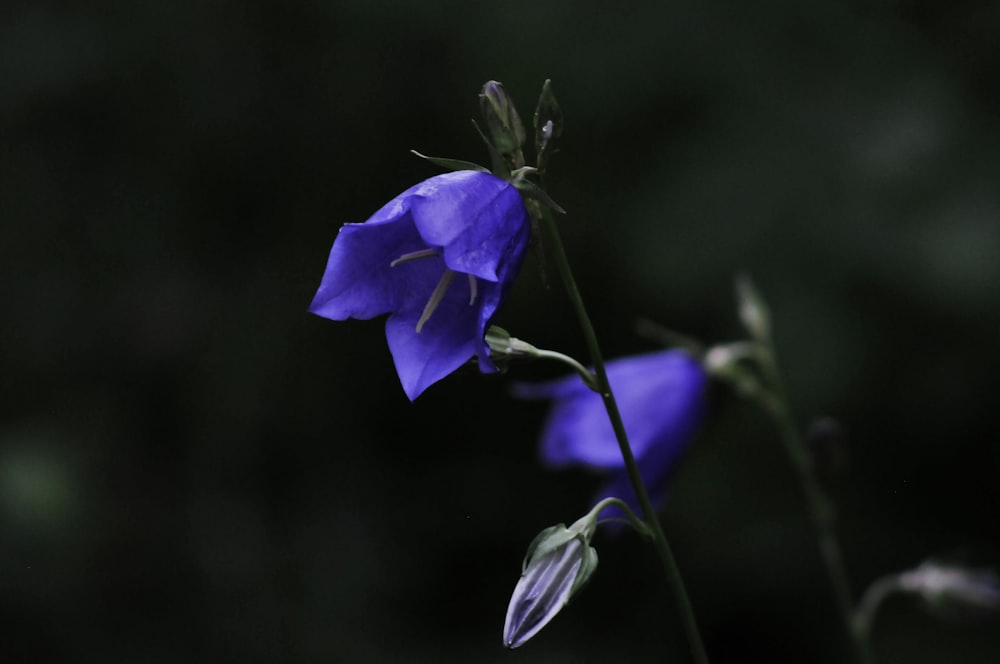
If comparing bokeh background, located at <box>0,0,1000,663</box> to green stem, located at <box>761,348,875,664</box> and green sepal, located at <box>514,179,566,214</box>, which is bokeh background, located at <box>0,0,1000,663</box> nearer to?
green stem, located at <box>761,348,875,664</box>

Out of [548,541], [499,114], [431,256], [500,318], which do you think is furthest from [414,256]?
[500,318]

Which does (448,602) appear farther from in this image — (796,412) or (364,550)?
(796,412)

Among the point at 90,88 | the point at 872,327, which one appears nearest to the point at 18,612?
the point at 90,88

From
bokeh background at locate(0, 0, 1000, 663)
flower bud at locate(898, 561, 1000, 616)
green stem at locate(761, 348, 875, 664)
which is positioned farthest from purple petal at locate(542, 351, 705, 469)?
bokeh background at locate(0, 0, 1000, 663)

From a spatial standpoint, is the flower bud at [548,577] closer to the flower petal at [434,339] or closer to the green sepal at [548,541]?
the green sepal at [548,541]

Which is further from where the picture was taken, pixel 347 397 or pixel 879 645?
pixel 347 397

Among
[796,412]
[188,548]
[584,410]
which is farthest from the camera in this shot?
[188,548]
